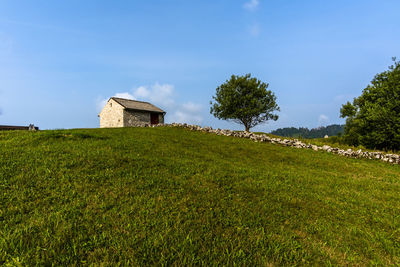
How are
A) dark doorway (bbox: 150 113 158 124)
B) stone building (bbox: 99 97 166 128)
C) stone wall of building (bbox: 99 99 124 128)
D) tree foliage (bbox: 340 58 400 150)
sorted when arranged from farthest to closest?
dark doorway (bbox: 150 113 158 124), stone wall of building (bbox: 99 99 124 128), stone building (bbox: 99 97 166 128), tree foliage (bbox: 340 58 400 150)

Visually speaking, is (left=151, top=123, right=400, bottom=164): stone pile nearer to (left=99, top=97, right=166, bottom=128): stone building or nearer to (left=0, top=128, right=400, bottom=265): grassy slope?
(left=0, top=128, right=400, bottom=265): grassy slope

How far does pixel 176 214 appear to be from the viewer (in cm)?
385

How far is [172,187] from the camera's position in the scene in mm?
5113

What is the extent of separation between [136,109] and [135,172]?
27171 millimetres

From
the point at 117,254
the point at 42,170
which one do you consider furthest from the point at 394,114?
the point at 42,170

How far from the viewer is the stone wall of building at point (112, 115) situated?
30.6 metres

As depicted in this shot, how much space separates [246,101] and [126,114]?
22.7 metres

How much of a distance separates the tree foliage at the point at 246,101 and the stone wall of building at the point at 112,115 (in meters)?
19.5

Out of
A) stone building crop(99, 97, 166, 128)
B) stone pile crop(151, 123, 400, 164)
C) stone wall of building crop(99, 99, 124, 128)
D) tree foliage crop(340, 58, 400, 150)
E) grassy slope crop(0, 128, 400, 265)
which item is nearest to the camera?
grassy slope crop(0, 128, 400, 265)

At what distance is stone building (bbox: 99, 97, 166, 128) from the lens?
30250 mm

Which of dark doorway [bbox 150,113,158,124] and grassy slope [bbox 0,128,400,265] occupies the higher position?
dark doorway [bbox 150,113,158,124]

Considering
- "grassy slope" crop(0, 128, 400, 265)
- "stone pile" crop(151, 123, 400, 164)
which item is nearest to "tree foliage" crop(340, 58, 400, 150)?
"stone pile" crop(151, 123, 400, 164)

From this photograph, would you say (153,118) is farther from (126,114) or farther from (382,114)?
(382,114)

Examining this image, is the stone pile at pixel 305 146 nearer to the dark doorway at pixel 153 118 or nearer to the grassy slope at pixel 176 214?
the grassy slope at pixel 176 214
